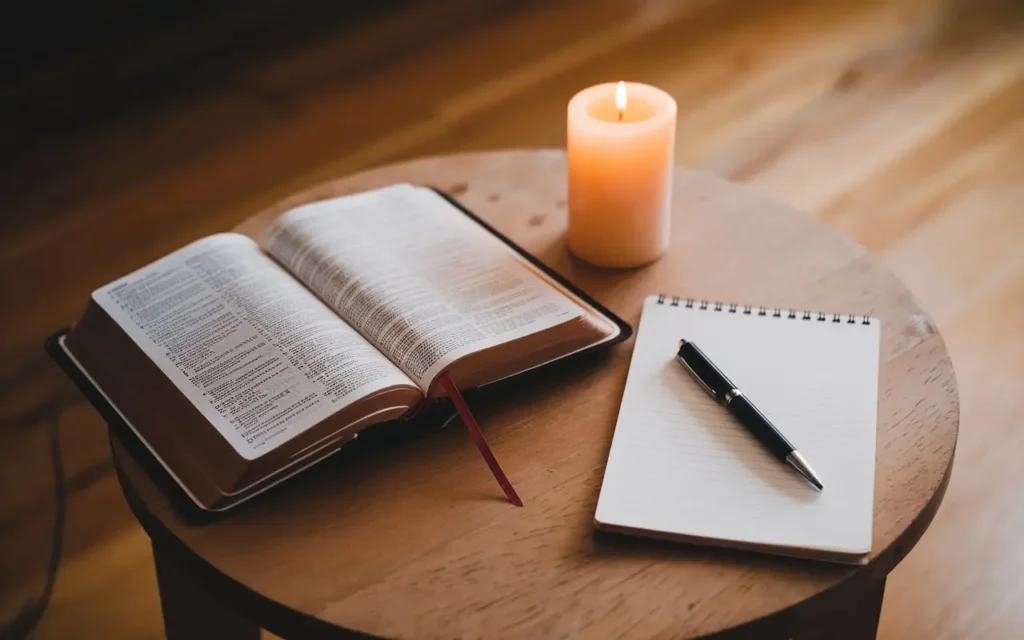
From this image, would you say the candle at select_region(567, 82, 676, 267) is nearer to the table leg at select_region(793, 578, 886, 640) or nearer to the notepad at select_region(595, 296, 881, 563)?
the notepad at select_region(595, 296, 881, 563)

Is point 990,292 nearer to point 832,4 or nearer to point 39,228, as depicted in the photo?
point 832,4

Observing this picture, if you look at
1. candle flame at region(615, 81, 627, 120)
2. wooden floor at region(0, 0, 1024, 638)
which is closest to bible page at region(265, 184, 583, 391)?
candle flame at region(615, 81, 627, 120)

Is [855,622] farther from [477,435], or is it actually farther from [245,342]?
[245,342]

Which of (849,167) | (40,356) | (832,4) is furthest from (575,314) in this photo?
(832,4)

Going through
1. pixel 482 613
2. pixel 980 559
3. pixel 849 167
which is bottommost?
pixel 980 559

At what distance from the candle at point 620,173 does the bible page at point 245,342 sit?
23 cm

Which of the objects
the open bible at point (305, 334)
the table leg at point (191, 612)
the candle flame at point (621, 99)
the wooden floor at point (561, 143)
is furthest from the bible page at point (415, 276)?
the wooden floor at point (561, 143)

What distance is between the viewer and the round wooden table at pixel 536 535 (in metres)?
0.61

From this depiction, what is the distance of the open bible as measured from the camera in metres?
0.68

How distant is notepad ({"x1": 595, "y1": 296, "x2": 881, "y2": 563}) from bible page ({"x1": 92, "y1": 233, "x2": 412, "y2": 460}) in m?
0.17

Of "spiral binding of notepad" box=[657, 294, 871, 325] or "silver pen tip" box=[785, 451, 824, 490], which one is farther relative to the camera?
"spiral binding of notepad" box=[657, 294, 871, 325]

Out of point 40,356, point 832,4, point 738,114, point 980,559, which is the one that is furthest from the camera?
point 832,4

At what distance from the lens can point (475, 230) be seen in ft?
2.92

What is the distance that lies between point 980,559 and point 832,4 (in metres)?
1.45
